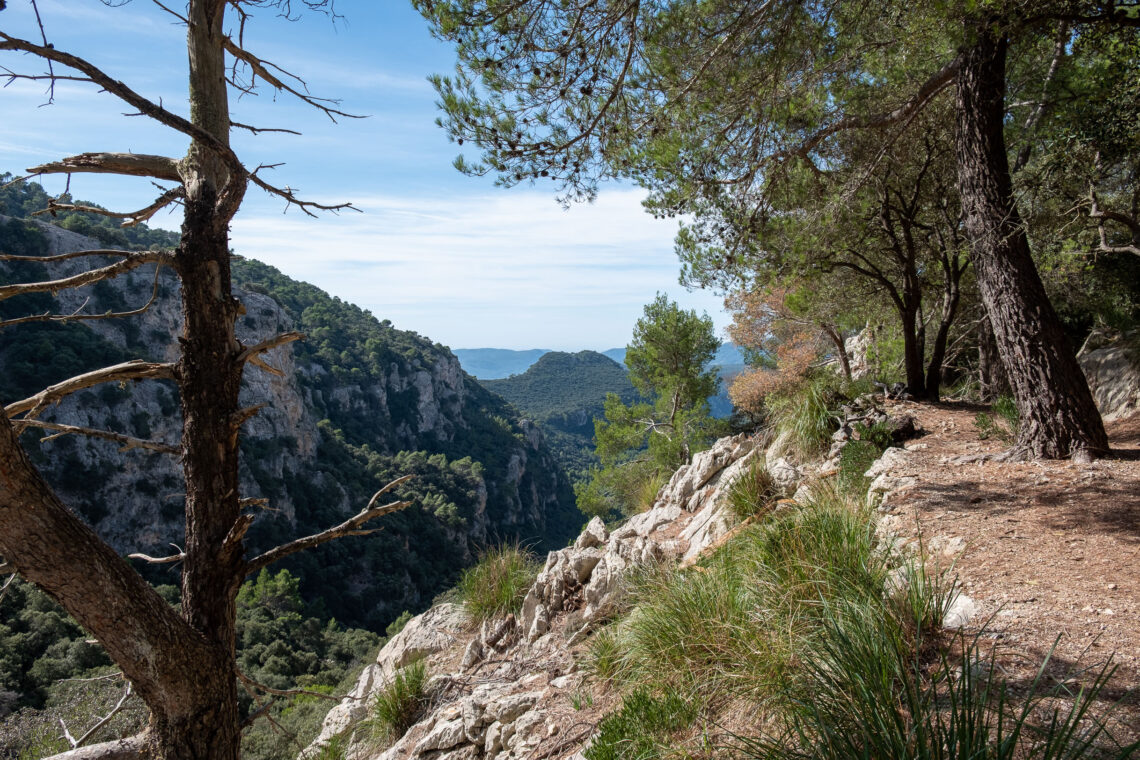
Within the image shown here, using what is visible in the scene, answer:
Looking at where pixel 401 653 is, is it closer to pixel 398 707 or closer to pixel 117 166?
pixel 398 707

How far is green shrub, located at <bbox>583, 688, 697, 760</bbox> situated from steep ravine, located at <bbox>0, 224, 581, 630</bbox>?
503 inches

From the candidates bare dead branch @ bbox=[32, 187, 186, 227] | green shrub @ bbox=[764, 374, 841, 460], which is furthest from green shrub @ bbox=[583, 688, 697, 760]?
green shrub @ bbox=[764, 374, 841, 460]

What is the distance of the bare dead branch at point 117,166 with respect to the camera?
2.61m

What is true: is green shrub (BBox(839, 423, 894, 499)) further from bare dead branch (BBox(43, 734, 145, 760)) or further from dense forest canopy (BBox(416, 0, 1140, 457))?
bare dead branch (BBox(43, 734, 145, 760))

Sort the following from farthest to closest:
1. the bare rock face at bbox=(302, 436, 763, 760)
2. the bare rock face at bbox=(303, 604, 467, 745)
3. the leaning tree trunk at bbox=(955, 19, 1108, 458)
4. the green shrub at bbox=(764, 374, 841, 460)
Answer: the green shrub at bbox=(764, 374, 841, 460), the bare rock face at bbox=(303, 604, 467, 745), the leaning tree trunk at bbox=(955, 19, 1108, 458), the bare rock face at bbox=(302, 436, 763, 760)

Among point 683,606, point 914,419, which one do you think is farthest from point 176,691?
point 914,419

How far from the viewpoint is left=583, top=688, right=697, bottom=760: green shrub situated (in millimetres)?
2547

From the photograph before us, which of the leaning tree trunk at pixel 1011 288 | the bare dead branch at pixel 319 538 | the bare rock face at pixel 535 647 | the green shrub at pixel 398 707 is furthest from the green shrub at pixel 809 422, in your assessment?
the bare dead branch at pixel 319 538

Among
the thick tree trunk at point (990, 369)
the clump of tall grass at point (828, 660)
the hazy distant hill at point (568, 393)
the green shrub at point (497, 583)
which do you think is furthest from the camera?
the hazy distant hill at point (568, 393)

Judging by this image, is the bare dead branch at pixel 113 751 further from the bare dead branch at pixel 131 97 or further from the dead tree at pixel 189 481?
the bare dead branch at pixel 131 97

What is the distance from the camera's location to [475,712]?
14.0ft

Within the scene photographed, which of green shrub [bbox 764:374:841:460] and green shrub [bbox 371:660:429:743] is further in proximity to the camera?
green shrub [bbox 764:374:841:460]

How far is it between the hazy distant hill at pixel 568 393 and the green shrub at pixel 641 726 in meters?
80.8

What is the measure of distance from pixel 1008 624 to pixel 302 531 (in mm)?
48034
